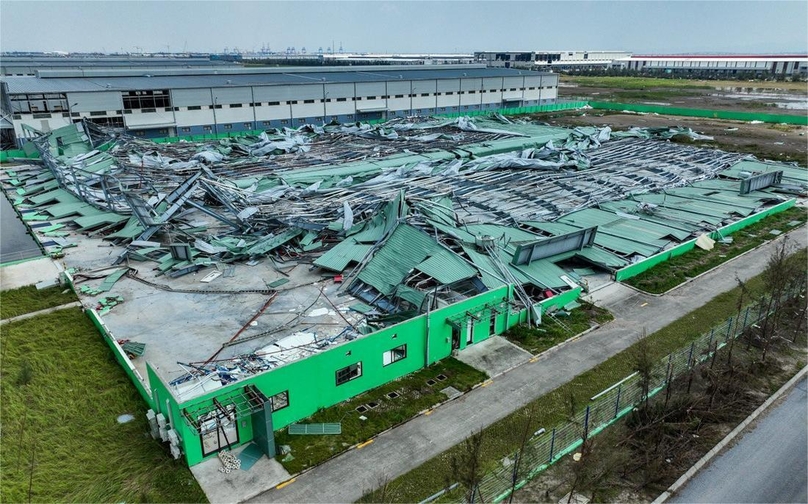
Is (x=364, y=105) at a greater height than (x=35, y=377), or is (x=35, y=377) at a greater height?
(x=364, y=105)

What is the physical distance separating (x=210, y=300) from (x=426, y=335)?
36.3 feet

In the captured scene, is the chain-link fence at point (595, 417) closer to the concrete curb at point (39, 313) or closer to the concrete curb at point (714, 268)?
the concrete curb at point (714, 268)

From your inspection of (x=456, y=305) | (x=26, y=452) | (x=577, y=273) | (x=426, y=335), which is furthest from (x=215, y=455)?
(x=577, y=273)

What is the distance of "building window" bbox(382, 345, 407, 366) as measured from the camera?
18278mm

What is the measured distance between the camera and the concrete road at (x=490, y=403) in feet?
47.0

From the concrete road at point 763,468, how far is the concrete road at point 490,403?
519cm

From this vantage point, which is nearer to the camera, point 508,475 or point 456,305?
point 508,475

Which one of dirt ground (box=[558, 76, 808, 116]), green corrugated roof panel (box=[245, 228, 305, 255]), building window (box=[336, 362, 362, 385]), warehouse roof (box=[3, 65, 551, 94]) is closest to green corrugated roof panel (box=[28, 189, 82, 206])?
green corrugated roof panel (box=[245, 228, 305, 255])

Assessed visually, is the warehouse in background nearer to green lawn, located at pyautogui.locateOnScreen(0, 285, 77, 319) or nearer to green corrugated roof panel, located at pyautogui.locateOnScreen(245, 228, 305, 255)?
green lawn, located at pyautogui.locateOnScreen(0, 285, 77, 319)

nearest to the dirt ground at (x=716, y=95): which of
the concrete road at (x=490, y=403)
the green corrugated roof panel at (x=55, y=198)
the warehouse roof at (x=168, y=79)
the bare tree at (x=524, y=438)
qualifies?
the warehouse roof at (x=168, y=79)

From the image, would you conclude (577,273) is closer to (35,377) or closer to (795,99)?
(35,377)

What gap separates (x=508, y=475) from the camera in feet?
46.8

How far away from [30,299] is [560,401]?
23.6 m

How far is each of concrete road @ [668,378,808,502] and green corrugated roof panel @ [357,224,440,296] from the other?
13.2m
